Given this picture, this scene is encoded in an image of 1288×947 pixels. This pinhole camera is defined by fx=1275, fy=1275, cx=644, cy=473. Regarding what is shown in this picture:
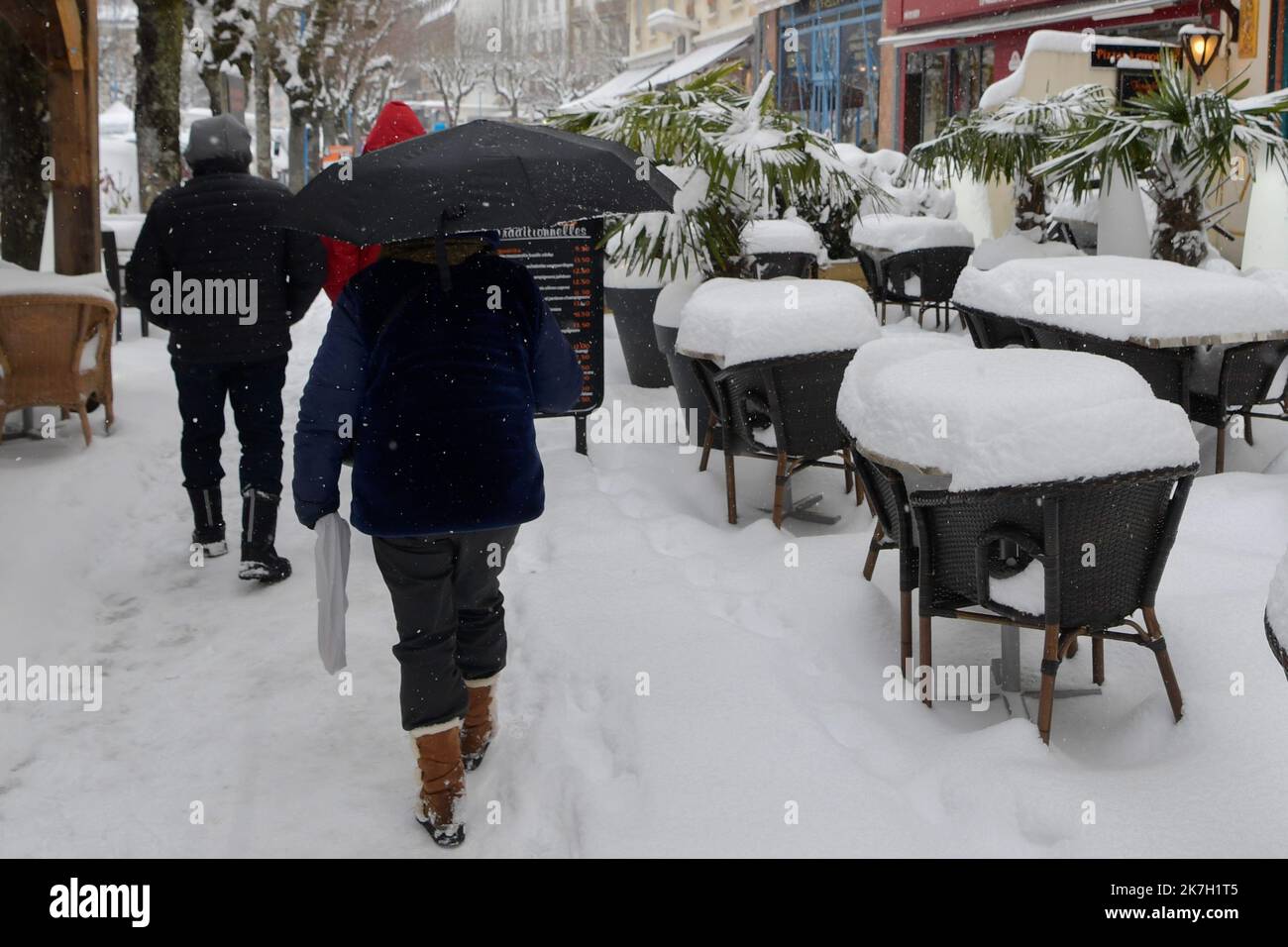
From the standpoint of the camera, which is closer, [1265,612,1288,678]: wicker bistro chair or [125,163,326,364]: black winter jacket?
[1265,612,1288,678]: wicker bistro chair

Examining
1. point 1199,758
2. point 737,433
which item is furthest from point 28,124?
point 1199,758

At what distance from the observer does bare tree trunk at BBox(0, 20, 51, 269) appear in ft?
30.2

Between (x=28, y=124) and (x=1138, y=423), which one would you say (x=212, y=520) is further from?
(x=28, y=124)

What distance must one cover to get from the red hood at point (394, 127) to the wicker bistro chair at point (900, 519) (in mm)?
2216

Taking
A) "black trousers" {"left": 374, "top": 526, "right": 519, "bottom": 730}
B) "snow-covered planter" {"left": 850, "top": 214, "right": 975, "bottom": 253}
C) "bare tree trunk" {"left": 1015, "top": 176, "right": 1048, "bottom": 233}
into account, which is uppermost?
"bare tree trunk" {"left": 1015, "top": 176, "right": 1048, "bottom": 233}

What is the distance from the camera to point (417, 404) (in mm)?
3145

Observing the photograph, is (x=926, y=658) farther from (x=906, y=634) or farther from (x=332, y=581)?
(x=332, y=581)

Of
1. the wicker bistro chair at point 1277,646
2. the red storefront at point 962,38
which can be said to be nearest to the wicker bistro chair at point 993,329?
the wicker bistro chair at point 1277,646

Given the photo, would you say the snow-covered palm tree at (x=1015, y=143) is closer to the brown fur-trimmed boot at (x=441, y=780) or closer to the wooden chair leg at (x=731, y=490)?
the wooden chair leg at (x=731, y=490)

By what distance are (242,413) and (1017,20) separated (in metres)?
16.4

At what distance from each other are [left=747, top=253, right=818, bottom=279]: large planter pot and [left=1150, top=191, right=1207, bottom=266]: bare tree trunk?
2548mm

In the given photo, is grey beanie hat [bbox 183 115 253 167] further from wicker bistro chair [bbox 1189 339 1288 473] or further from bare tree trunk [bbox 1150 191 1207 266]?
bare tree trunk [bbox 1150 191 1207 266]

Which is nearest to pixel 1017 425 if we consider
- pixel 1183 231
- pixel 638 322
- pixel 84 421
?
pixel 1183 231

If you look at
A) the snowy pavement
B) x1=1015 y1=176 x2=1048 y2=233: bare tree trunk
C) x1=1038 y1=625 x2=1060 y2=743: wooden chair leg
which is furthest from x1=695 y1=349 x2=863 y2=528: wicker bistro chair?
x1=1015 y1=176 x2=1048 y2=233: bare tree trunk
